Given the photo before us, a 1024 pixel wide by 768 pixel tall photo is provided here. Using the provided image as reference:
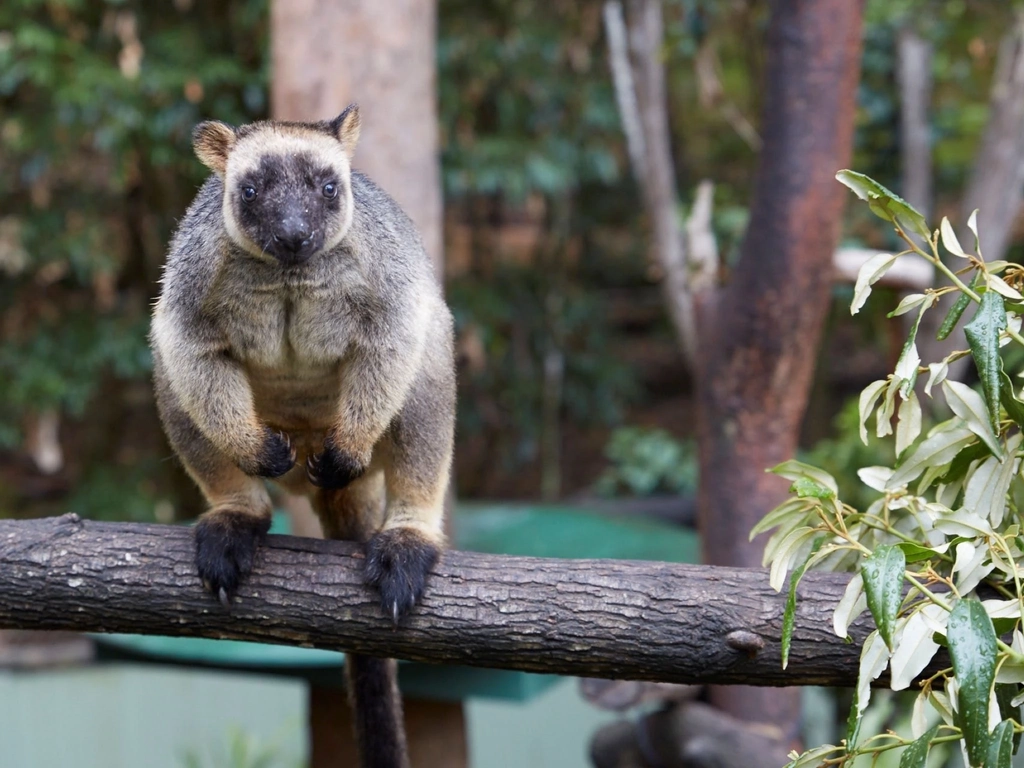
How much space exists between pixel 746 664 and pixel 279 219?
162 centimetres

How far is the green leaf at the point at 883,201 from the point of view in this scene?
222 cm

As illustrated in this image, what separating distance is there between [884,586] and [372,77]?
395 cm

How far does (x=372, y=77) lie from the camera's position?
516cm

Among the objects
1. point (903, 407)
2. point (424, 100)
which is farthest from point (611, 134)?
point (903, 407)

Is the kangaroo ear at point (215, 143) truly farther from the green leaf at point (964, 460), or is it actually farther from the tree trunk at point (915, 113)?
the tree trunk at point (915, 113)

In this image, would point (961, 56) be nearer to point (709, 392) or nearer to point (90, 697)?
point (709, 392)

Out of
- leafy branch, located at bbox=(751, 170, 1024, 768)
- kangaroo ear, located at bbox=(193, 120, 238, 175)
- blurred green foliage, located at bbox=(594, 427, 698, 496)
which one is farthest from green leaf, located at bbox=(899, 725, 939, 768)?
blurred green foliage, located at bbox=(594, 427, 698, 496)

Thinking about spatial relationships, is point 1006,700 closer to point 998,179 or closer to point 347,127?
point 347,127

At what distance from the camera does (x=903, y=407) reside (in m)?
Result: 2.45

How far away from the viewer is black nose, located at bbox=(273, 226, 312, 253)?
2762 mm

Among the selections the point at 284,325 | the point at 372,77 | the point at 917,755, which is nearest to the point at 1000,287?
the point at 917,755

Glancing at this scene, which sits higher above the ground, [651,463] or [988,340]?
[988,340]

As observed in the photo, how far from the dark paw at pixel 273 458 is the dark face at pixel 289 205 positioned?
518mm

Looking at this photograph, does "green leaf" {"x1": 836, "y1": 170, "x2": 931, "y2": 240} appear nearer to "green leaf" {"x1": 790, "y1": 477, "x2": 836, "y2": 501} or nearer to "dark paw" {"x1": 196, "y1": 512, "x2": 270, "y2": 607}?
"green leaf" {"x1": 790, "y1": 477, "x2": 836, "y2": 501}
